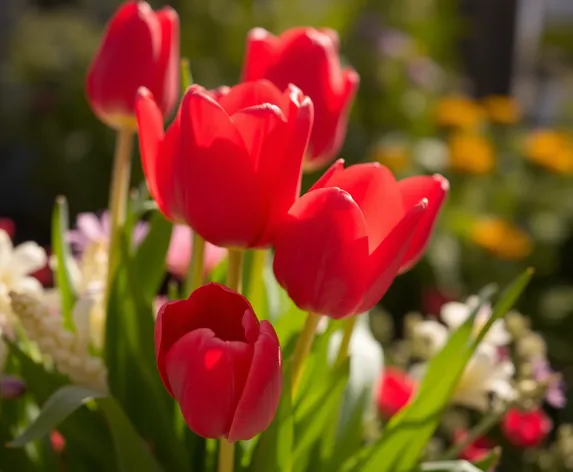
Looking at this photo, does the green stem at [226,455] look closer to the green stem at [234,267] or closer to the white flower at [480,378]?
the green stem at [234,267]

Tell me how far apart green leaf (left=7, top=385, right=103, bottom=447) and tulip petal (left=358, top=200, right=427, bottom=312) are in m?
0.16

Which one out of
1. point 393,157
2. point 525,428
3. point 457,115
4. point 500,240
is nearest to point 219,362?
point 525,428

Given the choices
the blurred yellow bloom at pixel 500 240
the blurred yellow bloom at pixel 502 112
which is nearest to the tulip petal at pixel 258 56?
the blurred yellow bloom at pixel 500 240

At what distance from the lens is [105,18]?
336cm

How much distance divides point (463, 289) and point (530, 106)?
6.17ft

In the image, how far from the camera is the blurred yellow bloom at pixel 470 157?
224cm

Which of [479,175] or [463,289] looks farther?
[479,175]

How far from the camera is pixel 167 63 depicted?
0.62 m

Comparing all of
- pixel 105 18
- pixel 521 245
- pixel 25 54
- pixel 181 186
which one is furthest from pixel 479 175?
pixel 181 186

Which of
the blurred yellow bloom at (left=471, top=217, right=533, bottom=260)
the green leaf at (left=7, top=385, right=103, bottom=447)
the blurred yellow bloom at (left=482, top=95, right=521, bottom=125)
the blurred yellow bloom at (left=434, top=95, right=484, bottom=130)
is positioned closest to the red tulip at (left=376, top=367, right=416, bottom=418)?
the green leaf at (left=7, top=385, right=103, bottom=447)

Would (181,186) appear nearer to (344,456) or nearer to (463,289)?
(344,456)

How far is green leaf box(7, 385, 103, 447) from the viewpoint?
0.49 metres

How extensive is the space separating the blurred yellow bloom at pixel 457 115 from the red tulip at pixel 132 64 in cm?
193

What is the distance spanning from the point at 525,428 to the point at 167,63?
0.49m
